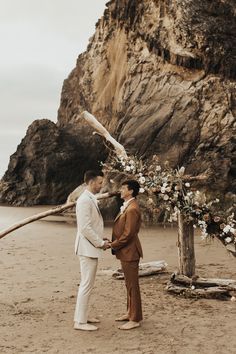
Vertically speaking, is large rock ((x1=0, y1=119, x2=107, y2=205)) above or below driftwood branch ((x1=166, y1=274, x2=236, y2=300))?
above

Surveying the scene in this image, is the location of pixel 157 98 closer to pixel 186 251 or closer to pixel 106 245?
pixel 186 251

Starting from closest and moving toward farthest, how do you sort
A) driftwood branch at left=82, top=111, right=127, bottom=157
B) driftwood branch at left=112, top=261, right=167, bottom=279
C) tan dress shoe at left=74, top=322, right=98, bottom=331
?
tan dress shoe at left=74, top=322, right=98, bottom=331 → driftwood branch at left=82, top=111, right=127, bottom=157 → driftwood branch at left=112, top=261, right=167, bottom=279

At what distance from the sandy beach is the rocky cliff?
25.5ft

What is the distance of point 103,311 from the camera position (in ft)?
25.6

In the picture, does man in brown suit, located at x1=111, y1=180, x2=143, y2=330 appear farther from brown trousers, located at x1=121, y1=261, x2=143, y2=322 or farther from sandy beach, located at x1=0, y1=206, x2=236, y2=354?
sandy beach, located at x1=0, y1=206, x2=236, y2=354

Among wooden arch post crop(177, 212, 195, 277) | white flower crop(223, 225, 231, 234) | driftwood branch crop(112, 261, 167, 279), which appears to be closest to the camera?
white flower crop(223, 225, 231, 234)

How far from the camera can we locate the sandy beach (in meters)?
6.17

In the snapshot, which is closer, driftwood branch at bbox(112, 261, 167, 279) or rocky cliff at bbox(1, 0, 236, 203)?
driftwood branch at bbox(112, 261, 167, 279)

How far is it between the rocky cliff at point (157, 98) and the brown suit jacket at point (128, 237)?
12187mm

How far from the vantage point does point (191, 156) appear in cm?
2295

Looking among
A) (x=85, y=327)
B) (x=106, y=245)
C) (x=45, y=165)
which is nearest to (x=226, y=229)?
(x=106, y=245)

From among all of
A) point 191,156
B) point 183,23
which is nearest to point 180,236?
point 191,156

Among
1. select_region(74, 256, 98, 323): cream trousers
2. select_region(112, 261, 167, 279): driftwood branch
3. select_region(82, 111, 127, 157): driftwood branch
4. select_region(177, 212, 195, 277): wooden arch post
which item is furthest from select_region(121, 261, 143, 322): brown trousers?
select_region(112, 261, 167, 279): driftwood branch

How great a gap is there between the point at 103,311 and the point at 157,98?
62.3 ft
